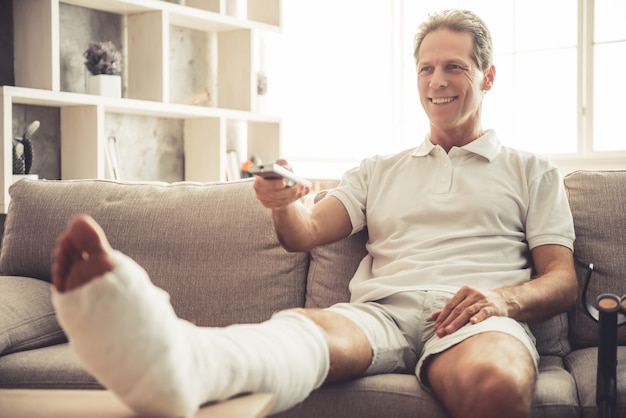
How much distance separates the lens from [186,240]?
6.96 feet

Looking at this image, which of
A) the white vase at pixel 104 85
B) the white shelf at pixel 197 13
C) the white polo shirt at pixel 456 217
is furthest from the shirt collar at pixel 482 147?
the white shelf at pixel 197 13

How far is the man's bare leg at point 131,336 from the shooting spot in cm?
97

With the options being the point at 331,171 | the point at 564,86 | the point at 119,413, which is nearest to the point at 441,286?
the point at 119,413

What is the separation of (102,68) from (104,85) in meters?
0.08

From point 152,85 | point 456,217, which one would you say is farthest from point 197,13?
point 456,217

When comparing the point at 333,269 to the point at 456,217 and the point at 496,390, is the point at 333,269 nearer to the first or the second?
the point at 456,217

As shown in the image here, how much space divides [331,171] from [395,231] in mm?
3148

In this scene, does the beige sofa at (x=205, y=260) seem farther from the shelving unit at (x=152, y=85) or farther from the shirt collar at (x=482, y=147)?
the shelving unit at (x=152, y=85)

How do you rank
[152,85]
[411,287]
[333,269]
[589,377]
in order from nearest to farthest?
[589,377] → [411,287] → [333,269] → [152,85]

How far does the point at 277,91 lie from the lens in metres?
5.16

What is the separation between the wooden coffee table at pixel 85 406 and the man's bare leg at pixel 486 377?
414mm

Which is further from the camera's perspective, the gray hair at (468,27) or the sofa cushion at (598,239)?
the gray hair at (468,27)

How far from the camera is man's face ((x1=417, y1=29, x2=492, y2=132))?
6.70 ft

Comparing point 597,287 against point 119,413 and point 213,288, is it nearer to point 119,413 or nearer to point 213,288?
point 213,288
